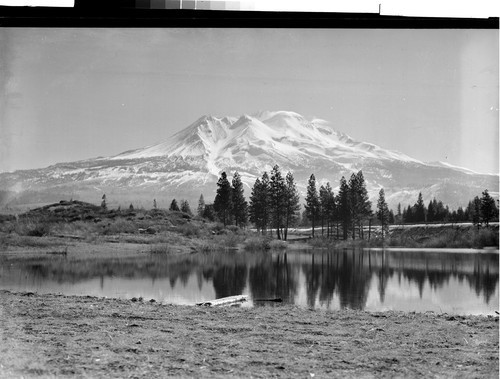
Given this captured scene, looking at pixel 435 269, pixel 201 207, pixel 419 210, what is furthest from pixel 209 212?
pixel 435 269

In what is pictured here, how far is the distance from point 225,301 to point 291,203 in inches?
44.1

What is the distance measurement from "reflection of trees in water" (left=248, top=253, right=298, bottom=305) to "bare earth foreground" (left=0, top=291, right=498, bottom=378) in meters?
0.19

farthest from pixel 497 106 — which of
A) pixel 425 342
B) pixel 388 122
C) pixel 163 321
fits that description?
pixel 163 321

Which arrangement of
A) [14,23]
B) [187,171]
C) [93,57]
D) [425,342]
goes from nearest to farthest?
[14,23], [425,342], [93,57], [187,171]

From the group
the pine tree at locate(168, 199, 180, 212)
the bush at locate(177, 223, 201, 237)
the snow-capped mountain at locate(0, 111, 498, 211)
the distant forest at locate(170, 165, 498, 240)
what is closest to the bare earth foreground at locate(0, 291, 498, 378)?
the bush at locate(177, 223, 201, 237)

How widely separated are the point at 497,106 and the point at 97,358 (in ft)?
11.2

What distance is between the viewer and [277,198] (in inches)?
187

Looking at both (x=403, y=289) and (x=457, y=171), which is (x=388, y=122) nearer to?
(x=457, y=171)

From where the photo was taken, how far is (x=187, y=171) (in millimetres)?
4734

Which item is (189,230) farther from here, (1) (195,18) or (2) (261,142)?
(1) (195,18)

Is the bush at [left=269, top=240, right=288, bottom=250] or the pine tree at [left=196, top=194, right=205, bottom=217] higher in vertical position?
the pine tree at [left=196, top=194, right=205, bottom=217]

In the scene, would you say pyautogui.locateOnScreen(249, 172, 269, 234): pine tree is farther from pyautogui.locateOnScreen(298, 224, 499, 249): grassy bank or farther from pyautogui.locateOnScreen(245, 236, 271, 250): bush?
pyautogui.locateOnScreen(298, 224, 499, 249): grassy bank

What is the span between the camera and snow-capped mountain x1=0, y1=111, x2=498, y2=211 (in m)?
4.55

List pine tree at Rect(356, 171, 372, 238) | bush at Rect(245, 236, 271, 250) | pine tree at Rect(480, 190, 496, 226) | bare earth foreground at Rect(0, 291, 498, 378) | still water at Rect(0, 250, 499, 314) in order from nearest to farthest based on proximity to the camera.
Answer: bare earth foreground at Rect(0, 291, 498, 378) → pine tree at Rect(480, 190, 496, 226) → pine tree at Rect(356, 171, 372, 238) → still water at Rect(0, 250, 499, 314) → bush at Rect(245, 236, 271, 250)
